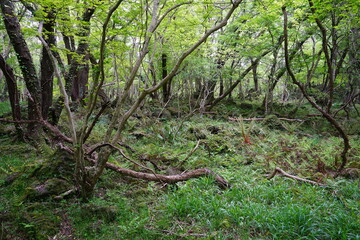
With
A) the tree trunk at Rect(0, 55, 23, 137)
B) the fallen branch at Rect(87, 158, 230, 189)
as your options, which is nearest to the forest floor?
the fallen branch at Rect(87, 158, 230, 189)

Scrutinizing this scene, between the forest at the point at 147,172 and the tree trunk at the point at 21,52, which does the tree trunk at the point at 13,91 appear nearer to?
the forest at the point at 147,172

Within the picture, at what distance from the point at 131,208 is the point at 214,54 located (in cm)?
1017

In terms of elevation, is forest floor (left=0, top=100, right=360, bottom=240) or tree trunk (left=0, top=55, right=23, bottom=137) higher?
tree trunk (left=0, top=55, right=23, bottom=137)

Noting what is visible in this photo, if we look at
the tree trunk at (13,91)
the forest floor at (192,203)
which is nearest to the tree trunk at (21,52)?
the tree trunk at (13,91)

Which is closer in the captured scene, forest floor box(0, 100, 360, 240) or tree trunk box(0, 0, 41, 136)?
forest floor box(0, 100, 360, 240)

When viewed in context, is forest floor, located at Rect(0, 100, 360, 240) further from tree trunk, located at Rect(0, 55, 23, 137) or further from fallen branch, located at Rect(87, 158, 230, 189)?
tree trunk, located at Rect(0, 55, 23, 137)

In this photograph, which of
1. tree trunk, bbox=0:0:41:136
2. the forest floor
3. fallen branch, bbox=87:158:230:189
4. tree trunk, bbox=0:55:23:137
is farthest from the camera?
tree trunk, bbox=0:55:23:137

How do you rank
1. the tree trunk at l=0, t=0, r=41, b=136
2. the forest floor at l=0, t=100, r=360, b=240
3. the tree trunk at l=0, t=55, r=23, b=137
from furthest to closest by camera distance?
the tree trunk at l=0, t=55, r=23, b=137 → the tree trunk at l=0, t=0, r=41, b=136 → the forest floor at l=0, t=100, r=360, b=240

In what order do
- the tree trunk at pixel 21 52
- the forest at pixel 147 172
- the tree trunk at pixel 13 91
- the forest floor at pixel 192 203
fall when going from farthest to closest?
1. the tree trunk at pixel 13 91
2. the tree trunk at pixel 21 52
3. the forest at pixel 147 172
4. the forest floor at pixel 192 203

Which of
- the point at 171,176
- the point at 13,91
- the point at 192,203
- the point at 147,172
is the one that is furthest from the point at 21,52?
the point at 192,203

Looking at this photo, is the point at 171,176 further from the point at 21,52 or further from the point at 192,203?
the point at 21,52

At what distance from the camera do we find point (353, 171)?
4.75 meters

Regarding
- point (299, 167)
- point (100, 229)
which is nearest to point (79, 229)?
point (100, 229)

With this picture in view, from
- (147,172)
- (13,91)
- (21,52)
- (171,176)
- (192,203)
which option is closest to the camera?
(192,203)
